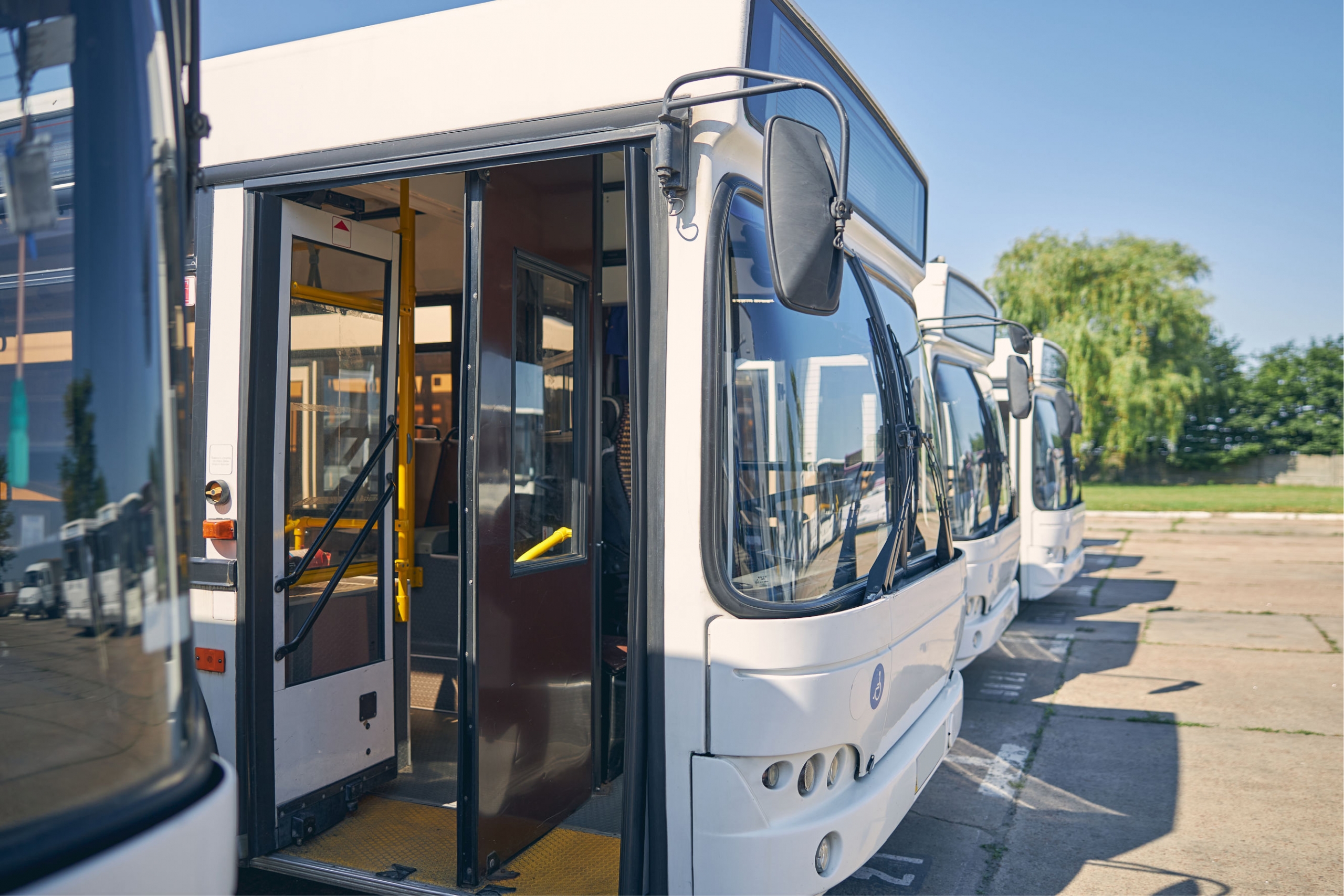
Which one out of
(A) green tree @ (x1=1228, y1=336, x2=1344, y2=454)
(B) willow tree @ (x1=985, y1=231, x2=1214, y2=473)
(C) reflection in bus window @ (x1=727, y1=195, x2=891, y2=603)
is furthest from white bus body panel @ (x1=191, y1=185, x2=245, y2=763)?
(A) green tree @ (x1=1228, y1=336, x2=1344, y2=454)

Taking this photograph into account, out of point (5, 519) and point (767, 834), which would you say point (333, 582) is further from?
point (5, 519)

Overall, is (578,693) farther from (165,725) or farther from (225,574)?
(165,725)

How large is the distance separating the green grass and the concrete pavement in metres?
12.9

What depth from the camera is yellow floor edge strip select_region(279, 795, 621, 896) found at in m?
3.09

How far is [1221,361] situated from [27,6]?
5215cm

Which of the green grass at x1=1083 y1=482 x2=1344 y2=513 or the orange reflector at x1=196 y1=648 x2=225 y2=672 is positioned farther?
the green grass at x1=1083 y1=482 x2=1344 y2=513

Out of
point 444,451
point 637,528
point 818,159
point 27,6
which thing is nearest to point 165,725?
point 27,6

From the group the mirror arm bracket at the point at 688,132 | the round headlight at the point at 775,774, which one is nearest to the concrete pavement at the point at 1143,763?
the round headlight at the point at 775,774

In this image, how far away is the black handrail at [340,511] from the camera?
3.42 metres

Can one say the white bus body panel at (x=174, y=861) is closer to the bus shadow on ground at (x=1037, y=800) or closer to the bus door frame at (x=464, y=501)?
the bus door frame at (x=464, y=501)

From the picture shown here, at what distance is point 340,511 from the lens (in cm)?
355

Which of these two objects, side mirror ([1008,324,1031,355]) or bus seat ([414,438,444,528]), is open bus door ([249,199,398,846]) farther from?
side mirror ([1008,324,1031,355])

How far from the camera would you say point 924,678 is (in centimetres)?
339

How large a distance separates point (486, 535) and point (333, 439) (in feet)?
3.37
